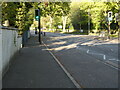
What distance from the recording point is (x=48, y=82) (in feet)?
20.0

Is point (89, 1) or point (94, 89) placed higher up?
point (89, 1)

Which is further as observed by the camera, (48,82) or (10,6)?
(10,6)

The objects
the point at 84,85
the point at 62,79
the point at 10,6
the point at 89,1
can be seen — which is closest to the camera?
the point at 84,85

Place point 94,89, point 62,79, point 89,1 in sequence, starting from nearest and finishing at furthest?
point 94,89, point 62,79, point 89,1

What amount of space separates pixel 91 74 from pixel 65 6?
1527 cm

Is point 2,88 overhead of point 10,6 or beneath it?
beneath

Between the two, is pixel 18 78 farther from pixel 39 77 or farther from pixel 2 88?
pixel 2 88

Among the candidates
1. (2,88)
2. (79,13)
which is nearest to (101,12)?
(79,13)

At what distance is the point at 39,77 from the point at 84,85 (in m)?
1.79

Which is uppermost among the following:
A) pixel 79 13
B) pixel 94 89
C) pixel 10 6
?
pixel 79 13

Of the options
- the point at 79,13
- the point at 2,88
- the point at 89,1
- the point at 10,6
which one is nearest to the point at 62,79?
the point at 2,88

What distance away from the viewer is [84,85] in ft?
18.9

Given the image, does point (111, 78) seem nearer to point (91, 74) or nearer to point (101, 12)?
point (91, 74)

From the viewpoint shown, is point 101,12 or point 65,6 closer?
point 65,6
